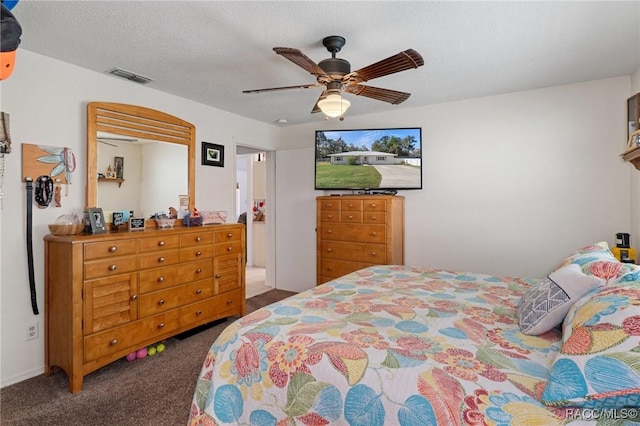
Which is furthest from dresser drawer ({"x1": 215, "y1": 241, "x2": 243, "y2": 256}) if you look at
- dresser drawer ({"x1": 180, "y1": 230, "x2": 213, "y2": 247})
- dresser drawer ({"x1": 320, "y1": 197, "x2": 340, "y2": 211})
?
dresser drawer ({"x1": 320, "y1": 197, "x2": 340, "y2": 211})

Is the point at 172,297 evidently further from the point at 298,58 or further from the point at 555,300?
the point at 555,300

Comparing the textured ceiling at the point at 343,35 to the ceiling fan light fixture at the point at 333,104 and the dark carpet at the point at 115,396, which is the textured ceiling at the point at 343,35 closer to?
the ceiling fan light fixture at the point at 333,104

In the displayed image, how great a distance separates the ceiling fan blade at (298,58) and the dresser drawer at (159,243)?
1.84 m

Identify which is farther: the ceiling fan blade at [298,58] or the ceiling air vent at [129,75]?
the ceiling air vent at [129,75]

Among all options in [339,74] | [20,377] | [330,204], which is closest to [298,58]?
[339,74]

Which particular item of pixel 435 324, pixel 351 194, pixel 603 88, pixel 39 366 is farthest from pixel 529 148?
pixel 39 366

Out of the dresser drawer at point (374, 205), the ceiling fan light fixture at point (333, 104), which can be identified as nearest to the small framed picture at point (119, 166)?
the ceiling fan light fixture at point (333, 104)

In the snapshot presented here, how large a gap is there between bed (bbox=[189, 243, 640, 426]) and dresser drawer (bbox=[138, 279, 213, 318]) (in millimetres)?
1526

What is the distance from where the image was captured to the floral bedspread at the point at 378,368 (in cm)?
99

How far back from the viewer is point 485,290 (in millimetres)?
2080

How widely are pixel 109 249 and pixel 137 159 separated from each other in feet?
3.51

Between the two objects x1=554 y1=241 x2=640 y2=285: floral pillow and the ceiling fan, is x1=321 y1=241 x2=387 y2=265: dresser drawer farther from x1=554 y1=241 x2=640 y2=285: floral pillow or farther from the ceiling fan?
x1=554 y1=241 x2=640 y2=285: floral pillow

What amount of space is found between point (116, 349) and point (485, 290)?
2.68 metres

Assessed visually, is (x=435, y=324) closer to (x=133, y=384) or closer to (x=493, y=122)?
(x=133, y=384)
